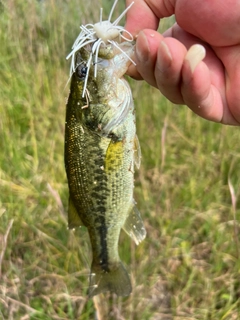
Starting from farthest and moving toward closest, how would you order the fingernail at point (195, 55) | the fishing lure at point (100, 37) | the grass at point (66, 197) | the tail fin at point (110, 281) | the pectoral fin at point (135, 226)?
Result: 1. the grass at point (66, 197)
2. the tail fin at point (110, 281)
3. the pectoral fin at point (135, 226)
4. the fishing lure at point (100, 37)
5. the fingernail at point (195, 55)

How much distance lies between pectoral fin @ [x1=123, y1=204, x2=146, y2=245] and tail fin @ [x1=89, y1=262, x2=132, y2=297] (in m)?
0.18

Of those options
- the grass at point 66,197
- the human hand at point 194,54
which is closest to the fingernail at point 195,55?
the human hand at point 194,54

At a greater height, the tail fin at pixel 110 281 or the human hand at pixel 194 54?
the human hand at pixel 194 54

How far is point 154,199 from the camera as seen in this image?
2195 millimetres

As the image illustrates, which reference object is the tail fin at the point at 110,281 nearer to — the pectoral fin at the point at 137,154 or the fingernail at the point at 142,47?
the pectoral fin at the point at 137,154

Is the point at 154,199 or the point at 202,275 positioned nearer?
the point at 202,275

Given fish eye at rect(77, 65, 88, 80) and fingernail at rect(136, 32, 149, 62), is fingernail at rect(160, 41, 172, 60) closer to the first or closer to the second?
fingernail at rect(136, 32, 149, 62)

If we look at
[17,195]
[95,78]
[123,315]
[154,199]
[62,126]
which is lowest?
[123,315]

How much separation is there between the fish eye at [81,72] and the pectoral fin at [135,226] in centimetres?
51

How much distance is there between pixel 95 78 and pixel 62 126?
1.20m

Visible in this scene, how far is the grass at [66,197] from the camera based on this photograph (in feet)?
6.01

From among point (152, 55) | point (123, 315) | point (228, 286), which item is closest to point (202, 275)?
point (228, 286)

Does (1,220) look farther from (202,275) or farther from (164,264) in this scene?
(202,275)

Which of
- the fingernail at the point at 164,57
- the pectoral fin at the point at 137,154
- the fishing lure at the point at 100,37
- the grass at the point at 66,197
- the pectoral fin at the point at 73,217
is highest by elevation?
the fishing lure at the point at 100,37
